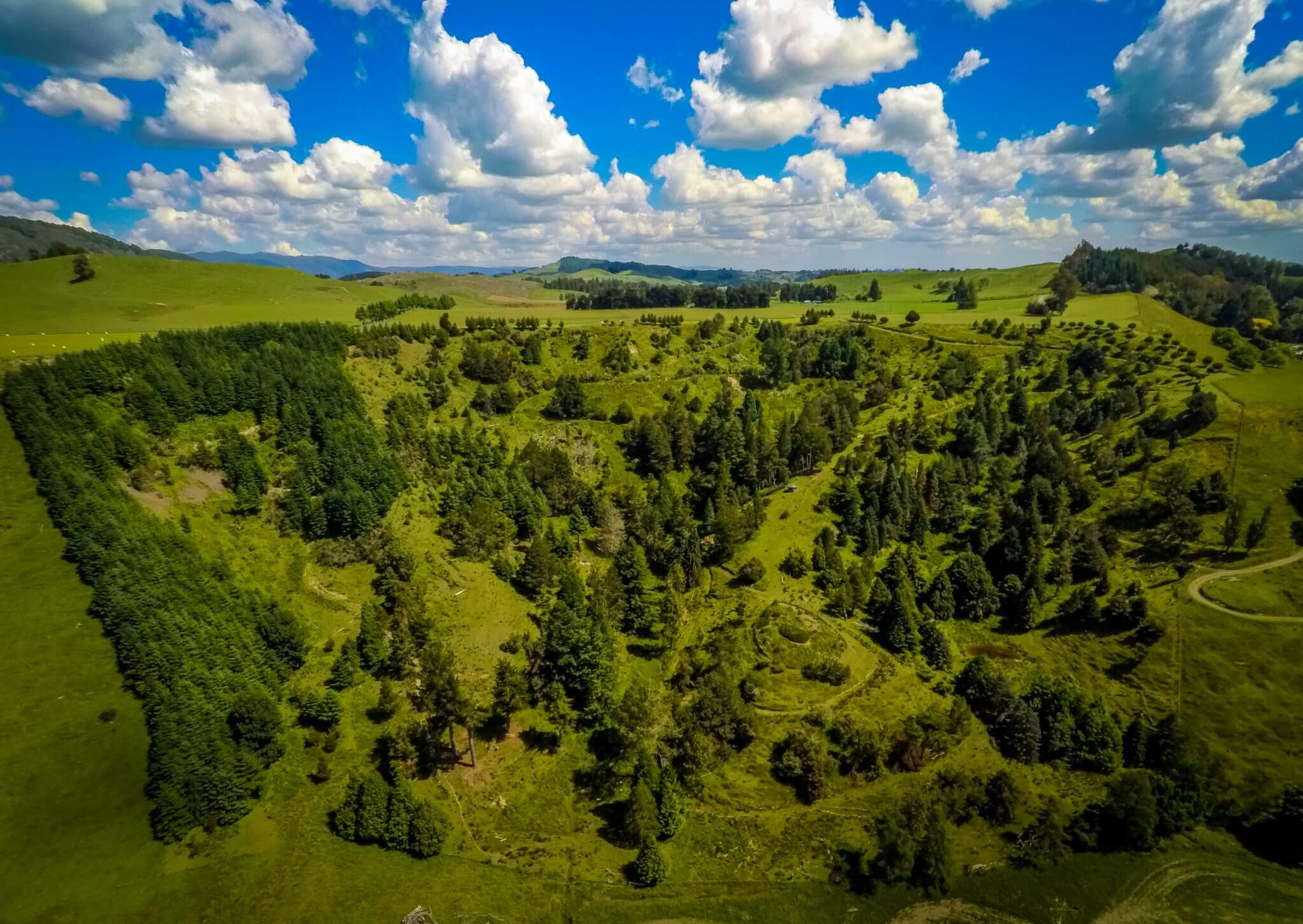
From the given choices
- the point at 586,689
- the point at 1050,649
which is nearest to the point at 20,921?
the point at 586,689

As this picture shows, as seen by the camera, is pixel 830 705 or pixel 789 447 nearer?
pixel 830 705

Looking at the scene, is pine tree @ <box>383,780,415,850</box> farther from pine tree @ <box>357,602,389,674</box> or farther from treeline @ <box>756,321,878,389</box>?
treeline @ <box>756,321,878,389</box>

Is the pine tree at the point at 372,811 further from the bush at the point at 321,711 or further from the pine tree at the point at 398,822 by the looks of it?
the bush at the point at 321,711

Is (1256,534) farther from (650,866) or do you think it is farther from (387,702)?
(387,702)

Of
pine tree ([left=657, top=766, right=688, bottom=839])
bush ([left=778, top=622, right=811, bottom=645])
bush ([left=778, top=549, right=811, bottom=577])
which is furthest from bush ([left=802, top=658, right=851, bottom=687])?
pine tree ([left=657, top=766, right=688, bottom=839])

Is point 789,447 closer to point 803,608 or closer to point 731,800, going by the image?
point 803,608

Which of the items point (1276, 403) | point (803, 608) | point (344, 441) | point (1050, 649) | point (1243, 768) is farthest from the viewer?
point (1276, 403)

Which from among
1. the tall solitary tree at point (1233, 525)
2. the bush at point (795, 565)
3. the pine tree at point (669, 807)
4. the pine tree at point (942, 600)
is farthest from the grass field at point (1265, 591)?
the pine tree at point (669, 807)
